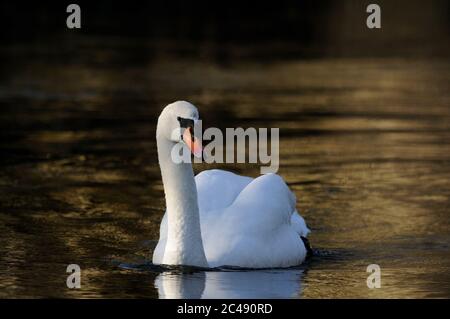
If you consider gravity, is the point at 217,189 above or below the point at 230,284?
above

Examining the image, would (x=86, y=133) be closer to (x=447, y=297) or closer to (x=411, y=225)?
(x=411, y=225)

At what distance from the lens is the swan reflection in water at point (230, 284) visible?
424 inches

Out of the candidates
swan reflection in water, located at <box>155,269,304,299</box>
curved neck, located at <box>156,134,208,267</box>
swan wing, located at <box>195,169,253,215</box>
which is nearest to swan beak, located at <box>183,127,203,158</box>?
curved neck, located at <box>156,134,208,267</box>

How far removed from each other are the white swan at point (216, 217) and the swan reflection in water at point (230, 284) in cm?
18

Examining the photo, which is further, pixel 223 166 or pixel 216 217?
pixel 223 166

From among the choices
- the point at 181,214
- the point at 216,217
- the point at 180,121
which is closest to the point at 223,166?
the point at 216,217

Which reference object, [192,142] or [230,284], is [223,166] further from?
[192,142]

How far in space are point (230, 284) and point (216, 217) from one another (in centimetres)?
127

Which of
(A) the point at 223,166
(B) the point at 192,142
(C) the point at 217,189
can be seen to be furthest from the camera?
(A) the point at 223,166

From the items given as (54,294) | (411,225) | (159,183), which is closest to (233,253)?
(54,294)

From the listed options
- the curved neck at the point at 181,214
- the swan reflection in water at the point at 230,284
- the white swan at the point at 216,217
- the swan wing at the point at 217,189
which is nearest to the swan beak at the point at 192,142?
the white swan at the point at 216,217

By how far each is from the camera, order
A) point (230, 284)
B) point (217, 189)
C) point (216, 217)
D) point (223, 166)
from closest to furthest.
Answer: point (230, 284) → point (216, 217) → point (217, 189) → point (223, 166)

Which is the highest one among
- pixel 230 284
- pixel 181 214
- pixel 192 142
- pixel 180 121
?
pixel 180 121

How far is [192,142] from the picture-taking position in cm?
1091
